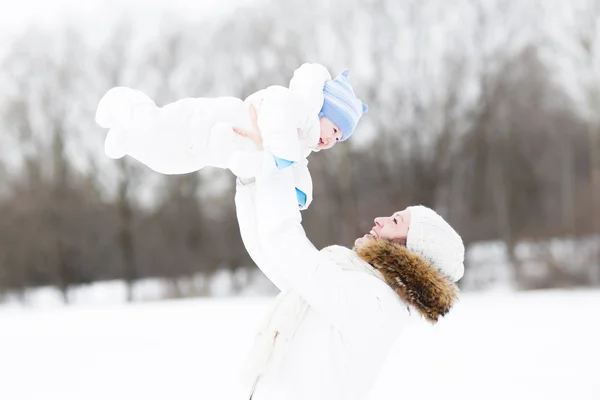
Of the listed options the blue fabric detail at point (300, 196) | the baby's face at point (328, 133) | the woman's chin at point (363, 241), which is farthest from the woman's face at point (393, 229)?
the baby's face at point (328, 133)

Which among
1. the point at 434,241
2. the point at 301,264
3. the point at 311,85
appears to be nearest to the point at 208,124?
the point at 311,85

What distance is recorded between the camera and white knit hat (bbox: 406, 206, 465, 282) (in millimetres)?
1918

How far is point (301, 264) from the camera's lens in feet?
5.59

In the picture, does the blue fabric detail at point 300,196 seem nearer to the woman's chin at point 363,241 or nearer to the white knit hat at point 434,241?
the woman's chin at point 363,241

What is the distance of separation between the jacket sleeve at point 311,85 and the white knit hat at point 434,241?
17.3 inches

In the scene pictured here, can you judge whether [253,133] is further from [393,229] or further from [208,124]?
[393,229]

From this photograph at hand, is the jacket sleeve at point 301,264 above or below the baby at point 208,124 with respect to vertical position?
below

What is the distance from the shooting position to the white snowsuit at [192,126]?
1.98 m

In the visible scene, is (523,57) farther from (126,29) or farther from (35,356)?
(35,356)

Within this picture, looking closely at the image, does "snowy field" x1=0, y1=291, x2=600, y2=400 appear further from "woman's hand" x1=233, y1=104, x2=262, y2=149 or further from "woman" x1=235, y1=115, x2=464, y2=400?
"woman's hand" x1=233, y1=104, x2=262, y2=149

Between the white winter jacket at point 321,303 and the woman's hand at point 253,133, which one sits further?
the woman's hand at point 253,133

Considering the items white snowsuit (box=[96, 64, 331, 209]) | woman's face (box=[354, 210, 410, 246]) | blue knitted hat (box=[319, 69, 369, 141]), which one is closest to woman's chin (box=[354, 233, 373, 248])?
woman's face (box=[354, 210, 410, 246])

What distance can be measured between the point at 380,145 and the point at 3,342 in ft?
31.5

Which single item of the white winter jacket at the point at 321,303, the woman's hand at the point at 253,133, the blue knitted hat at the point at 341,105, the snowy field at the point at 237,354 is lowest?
the snowy field at the point at 237,354
